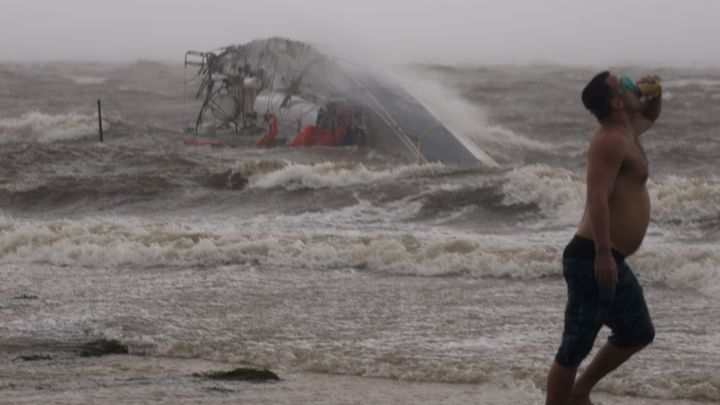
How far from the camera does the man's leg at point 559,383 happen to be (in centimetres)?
484

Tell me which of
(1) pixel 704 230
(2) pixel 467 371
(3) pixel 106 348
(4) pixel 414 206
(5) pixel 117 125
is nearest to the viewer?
(2) pixel 467 371

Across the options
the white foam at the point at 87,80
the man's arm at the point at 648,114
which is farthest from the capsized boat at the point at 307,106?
the white foam at the point at 87,80

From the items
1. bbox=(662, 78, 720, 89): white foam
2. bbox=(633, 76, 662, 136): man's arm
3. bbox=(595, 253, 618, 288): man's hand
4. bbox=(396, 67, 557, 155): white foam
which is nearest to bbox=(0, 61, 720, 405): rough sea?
bbox=(396, 67, 557, 155): white foam

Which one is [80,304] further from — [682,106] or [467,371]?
[682,106]

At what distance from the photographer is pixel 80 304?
816cm

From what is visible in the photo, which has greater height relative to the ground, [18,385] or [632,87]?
[632,87]

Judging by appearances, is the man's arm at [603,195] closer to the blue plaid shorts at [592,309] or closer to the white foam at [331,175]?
the blue plaid shorts at [592,309]

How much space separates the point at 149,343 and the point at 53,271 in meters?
3.24

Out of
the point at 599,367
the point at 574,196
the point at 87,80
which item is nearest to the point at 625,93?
the point at 599,367

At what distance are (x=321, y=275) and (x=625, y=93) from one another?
4.95 meters

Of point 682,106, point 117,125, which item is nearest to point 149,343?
point 117,125

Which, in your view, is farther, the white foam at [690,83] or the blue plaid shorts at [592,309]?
the white foam at [690,83]

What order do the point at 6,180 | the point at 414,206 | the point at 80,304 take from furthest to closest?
the point at 6,180
the point at 414,206
the point at 80,304

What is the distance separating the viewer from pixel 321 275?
9.38 meters
